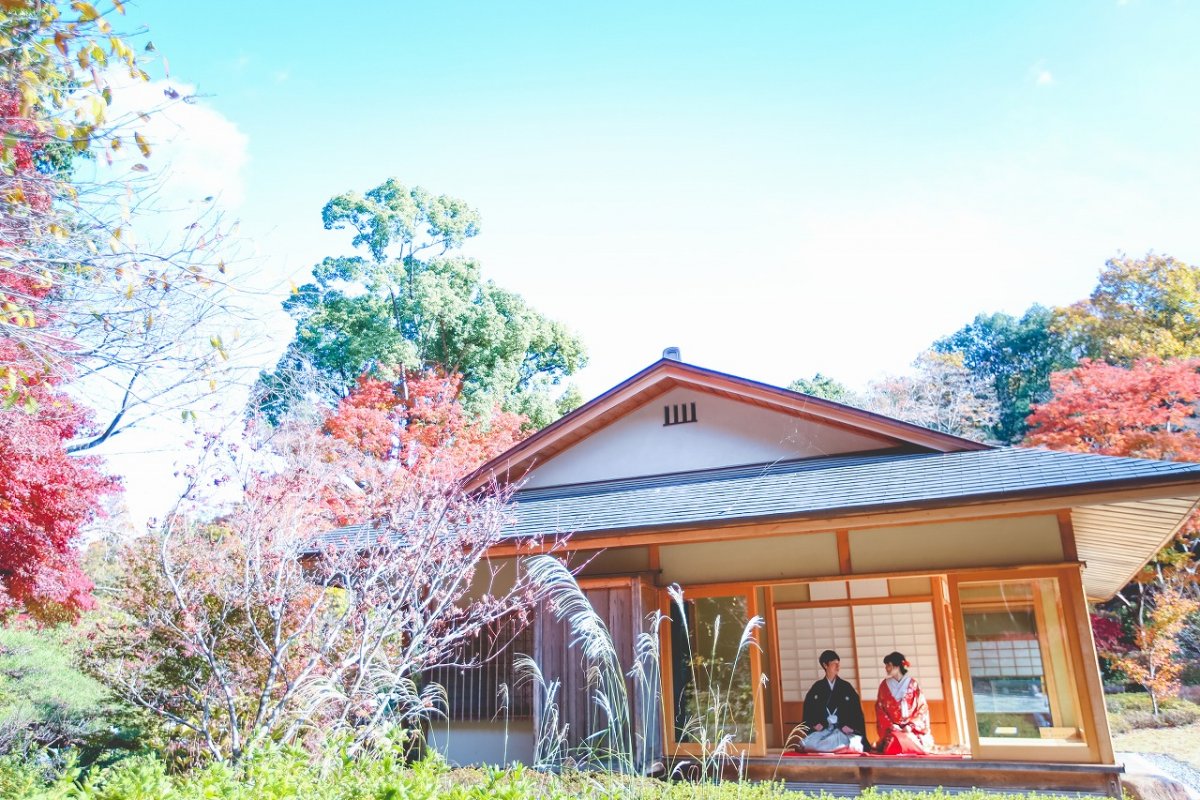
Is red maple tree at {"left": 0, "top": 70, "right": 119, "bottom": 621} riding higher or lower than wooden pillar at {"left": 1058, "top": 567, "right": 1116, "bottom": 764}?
higher

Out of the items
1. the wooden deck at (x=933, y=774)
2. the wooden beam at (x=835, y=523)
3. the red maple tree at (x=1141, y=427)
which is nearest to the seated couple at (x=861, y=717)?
the wooden deck at (x=933, y=774)

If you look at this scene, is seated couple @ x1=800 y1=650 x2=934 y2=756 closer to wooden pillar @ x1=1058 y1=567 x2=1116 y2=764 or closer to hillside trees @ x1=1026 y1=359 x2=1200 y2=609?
wooden pillar @ x1=1058 y1=567 x2=1116 y2=764

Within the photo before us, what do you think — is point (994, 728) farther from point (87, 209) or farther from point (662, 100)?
point (87, 209)

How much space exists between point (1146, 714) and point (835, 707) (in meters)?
8.77

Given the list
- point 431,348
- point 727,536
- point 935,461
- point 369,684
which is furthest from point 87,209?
point 431,348

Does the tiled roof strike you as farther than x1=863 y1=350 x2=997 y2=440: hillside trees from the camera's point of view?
No

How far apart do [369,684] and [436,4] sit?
19.3 ft

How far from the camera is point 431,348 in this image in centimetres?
1917

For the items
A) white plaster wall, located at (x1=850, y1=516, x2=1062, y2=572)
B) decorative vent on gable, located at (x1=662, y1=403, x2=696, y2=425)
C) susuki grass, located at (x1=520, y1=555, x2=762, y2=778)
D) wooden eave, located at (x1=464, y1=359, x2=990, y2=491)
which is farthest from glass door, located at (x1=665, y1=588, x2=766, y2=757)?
decorative vent on gable, located at (x1=662, y1=403, x2=696, y2=425)

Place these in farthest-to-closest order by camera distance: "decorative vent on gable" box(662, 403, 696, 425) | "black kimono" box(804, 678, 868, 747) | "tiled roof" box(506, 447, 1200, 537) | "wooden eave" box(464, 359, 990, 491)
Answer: "decorative vent on gable" box(662, 403, 696, 425) < "wooden eave" box(464, 359, 990, 491) < "black kimono" box(804, 678, 868, 747) < "tiled roof" box(506, 447, 1200, 537)

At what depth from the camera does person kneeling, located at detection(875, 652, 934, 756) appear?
7.55 metres

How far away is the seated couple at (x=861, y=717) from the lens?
25.1 ft

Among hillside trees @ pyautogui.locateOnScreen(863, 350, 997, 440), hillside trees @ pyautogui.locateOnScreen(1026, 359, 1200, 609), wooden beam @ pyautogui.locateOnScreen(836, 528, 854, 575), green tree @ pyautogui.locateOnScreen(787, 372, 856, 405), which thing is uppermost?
green tree @ pyautogui.locateOnScreen(787, 372, 856, 405)

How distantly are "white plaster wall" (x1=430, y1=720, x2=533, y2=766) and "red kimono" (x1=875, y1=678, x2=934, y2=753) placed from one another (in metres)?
3.50
